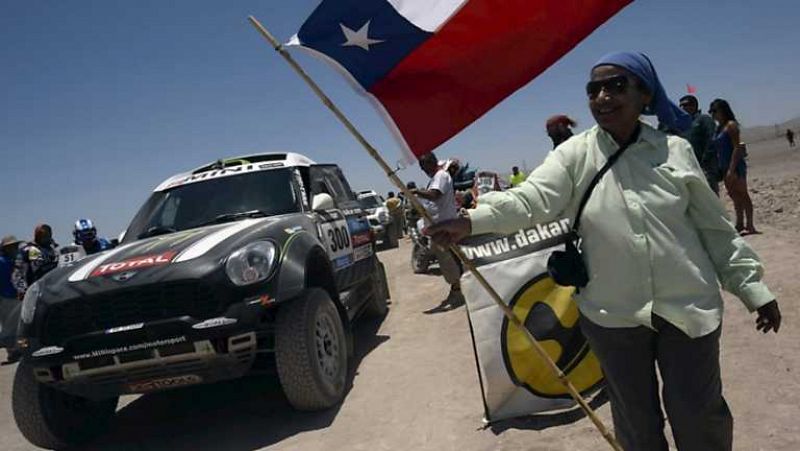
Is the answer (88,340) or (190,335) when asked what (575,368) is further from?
(88,340)

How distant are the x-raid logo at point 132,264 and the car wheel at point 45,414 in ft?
2.89

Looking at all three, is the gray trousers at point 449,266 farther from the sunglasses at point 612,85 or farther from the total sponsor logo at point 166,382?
the sunglasses at point 612,85

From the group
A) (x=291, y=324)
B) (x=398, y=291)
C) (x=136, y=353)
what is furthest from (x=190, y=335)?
(x=398, y=291)

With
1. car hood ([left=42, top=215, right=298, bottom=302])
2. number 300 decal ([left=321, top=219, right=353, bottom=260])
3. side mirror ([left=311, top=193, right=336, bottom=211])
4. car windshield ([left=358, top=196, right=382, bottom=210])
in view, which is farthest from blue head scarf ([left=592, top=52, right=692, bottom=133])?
car windshield ([left=358, top=196, right=382, bottom=210])

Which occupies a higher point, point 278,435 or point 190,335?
point 190,335

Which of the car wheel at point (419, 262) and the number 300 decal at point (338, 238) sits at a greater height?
the number 300 decal at point (338, 238)

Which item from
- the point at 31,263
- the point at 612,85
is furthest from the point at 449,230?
the point at 31,263

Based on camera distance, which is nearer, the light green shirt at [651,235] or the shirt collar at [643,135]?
the light green shirt at [651,235]

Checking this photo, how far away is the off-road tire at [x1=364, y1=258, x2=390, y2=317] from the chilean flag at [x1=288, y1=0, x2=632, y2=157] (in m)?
4.71

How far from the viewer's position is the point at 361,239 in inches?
283

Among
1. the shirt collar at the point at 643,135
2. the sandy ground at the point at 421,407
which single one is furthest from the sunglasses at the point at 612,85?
the sandy ground at the point at 421,407

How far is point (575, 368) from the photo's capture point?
3.57 meters

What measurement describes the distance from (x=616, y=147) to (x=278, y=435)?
3218 mm

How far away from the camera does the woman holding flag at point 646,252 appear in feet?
6.71
